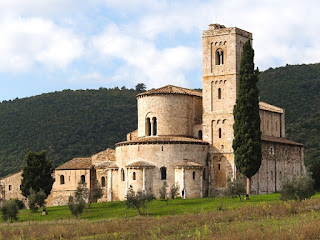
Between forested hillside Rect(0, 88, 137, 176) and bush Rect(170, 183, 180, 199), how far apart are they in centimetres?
3061

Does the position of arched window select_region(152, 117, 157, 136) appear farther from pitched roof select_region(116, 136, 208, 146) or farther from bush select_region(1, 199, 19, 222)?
bush select_region(1, 199, 19, 222)

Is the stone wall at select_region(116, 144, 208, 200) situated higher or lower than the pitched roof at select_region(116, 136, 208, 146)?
lower

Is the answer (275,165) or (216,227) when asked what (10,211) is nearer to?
(216,227)

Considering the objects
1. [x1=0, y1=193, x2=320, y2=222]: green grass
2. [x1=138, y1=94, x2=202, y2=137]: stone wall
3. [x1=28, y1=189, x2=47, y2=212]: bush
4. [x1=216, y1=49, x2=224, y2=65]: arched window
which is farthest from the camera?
[x1=138, y1=94, x2=202, y2=137]: stone wall

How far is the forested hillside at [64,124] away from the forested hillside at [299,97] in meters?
19.2

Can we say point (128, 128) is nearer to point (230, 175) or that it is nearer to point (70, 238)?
point (230, 175)

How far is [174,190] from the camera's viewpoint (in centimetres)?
5391

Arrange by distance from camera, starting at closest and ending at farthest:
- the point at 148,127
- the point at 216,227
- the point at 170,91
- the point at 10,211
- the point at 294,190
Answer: the point at 216,227, the point at 294,190, the point at 10,211, the point at 170,91, the point at 148,127

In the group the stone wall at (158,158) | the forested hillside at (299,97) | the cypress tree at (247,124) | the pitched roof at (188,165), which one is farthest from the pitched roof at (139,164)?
the forested hillside at (299,97)

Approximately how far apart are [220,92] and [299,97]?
3551 cm

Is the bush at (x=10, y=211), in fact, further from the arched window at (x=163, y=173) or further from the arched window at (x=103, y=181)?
the arched window at (x=103, y=181)

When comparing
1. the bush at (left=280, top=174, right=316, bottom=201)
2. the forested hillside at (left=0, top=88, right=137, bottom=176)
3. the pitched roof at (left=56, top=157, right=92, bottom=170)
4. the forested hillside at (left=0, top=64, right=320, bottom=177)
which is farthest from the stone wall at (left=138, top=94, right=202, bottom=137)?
the forested hillside at (left=0, top=88, right=137, bottom=176)

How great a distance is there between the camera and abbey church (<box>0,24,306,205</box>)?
55938 mm

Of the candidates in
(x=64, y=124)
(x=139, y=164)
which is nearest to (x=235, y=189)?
(x=139, y=164)
